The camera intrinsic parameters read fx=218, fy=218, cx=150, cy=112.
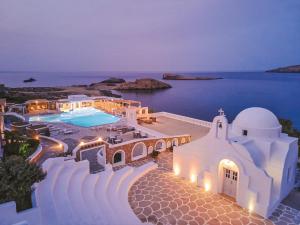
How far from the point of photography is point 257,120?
12086 mm

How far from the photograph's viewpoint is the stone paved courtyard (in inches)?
380

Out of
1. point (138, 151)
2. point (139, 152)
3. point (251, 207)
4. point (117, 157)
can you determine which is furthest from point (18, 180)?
point (138, 151)

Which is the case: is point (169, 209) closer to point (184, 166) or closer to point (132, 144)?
point (184, 166)

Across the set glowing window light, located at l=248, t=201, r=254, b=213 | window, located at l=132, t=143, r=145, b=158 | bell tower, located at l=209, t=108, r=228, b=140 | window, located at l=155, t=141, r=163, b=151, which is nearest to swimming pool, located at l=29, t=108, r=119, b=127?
window, located at l=132, t=143, r=145, b=158

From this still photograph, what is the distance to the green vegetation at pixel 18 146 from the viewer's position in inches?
508

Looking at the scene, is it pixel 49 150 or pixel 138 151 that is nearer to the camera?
pixel 49 150

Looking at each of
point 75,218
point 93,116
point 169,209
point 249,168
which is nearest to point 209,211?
point 169,209

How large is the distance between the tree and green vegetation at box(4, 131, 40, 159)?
6773 millimetres

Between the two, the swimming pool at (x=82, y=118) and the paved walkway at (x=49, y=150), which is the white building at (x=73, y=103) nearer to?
the swimming pool at (x=82, y=118)

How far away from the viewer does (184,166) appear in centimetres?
1344

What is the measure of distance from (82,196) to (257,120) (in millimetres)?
9785

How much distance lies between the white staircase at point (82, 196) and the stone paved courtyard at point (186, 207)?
72 cm

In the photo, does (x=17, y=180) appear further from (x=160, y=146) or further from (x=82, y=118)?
(x=82, y=118)

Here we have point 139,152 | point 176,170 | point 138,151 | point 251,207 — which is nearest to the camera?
point 251,207
